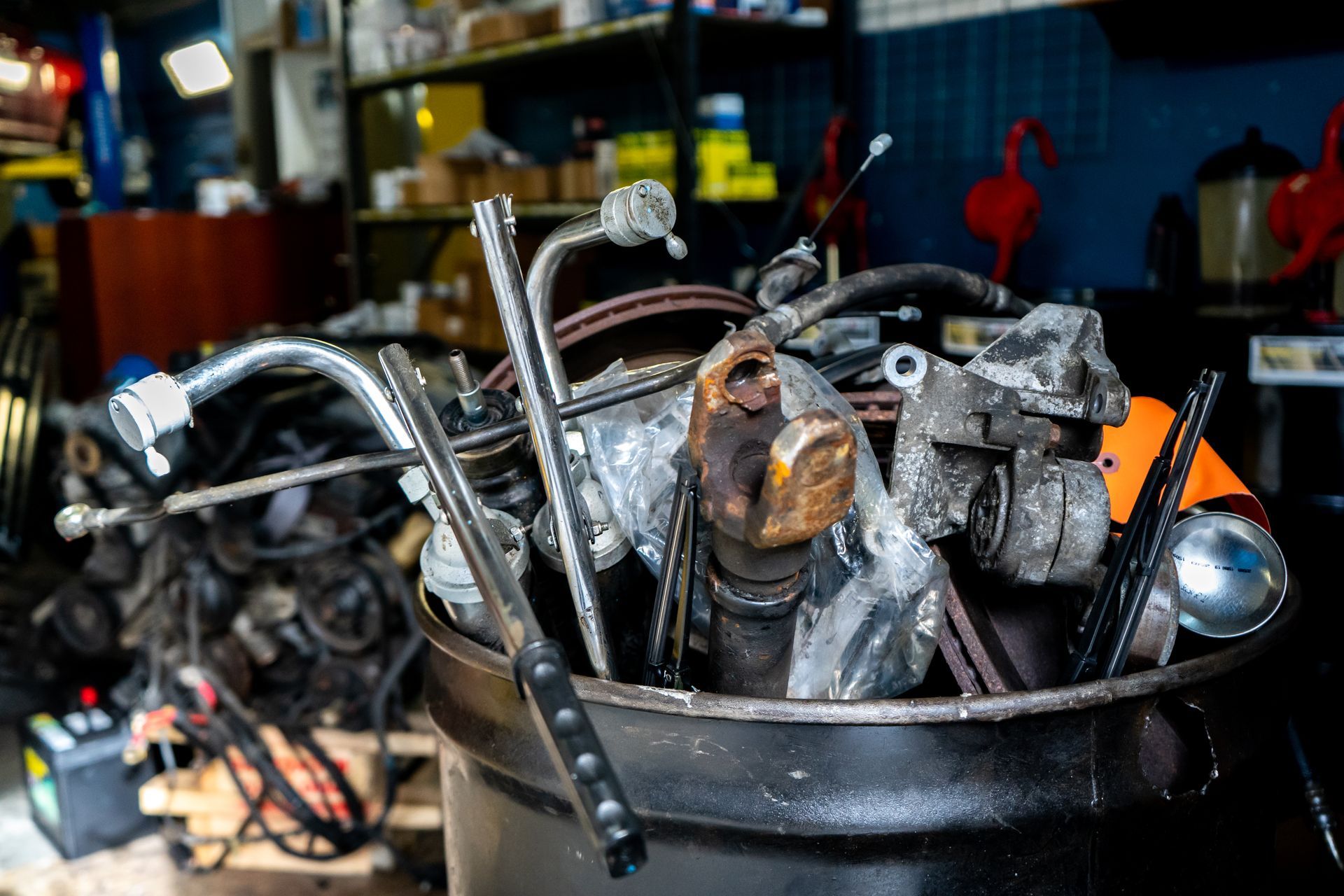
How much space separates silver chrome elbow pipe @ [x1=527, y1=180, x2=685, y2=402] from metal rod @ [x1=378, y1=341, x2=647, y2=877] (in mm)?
136

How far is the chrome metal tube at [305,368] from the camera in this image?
681mm

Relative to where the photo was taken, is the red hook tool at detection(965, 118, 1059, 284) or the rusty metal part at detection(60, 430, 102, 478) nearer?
the rusty metal part at detection(60, 430, 102, 478)

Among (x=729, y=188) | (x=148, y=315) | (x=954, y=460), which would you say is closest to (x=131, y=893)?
(x=954, y=460)

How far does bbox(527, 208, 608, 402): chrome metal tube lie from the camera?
717mm

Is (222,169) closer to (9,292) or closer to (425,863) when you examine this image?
(9,292)

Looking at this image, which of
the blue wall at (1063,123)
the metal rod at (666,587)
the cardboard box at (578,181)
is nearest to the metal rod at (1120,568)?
the metal rod at (666,587)

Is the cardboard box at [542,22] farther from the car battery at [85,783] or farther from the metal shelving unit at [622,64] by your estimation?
the car battery at [85,783]

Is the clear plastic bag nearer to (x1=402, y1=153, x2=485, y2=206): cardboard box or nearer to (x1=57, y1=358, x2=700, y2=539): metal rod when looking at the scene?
(x1=57, y1=358, x2=700, y2=539): metal rod

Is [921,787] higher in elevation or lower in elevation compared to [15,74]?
lower

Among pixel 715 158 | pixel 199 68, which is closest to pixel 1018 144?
pixel 715 158

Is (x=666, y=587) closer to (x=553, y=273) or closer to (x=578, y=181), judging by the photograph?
(x=553, y=273)

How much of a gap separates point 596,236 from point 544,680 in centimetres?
33

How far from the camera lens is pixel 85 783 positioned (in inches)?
73.9

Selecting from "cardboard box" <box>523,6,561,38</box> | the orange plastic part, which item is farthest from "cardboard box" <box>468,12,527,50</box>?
the orange plastic part
